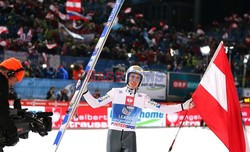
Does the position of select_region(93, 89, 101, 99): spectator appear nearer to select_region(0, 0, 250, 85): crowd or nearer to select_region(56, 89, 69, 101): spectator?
select_region(56, 89, 69, 101): spectator

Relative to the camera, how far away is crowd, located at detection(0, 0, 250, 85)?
19.6 m

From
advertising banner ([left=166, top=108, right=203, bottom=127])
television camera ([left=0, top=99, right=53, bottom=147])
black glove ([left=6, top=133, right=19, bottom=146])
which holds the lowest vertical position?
advertising banner ([left=166, top=108, right=203, bottom=127])

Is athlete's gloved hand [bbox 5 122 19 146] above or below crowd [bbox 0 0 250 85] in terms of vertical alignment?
below

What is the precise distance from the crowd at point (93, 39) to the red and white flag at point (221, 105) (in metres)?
11.4

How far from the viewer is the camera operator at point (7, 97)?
468cm

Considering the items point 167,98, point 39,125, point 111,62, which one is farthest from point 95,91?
point 39,125

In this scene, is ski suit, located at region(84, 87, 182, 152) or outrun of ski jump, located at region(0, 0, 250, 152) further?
ski suit, located at region(84, 87, 182, 152)

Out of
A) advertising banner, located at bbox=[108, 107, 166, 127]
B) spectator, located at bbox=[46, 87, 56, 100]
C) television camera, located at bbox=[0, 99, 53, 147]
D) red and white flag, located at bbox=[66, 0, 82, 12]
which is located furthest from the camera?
red and white flag, located at bbox=[66, 0, 82, 12]

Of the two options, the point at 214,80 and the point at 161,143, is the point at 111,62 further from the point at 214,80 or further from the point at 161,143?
the point at 214,80

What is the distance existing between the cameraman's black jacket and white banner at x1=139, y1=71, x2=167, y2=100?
1564 cm

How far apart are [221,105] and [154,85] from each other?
44.9 feet

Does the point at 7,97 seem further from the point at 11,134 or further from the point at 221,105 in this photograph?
the point at 221,105

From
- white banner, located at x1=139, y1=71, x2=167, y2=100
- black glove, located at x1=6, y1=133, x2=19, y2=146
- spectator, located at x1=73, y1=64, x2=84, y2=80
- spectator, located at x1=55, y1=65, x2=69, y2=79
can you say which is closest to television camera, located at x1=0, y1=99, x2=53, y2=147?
black glove, located at x1=6, y1=133, x2=19, y2=146

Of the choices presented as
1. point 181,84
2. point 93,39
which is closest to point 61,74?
point 93,39
